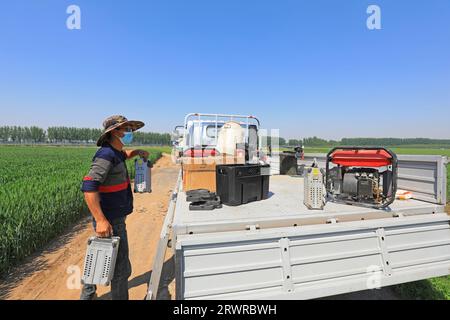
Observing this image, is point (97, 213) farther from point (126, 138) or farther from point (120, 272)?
point (126, 138)

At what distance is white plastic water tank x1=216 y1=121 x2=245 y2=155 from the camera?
481 cm

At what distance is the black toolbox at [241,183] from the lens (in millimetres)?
2975

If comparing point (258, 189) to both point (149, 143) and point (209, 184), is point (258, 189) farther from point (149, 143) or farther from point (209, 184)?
point (149, 143)

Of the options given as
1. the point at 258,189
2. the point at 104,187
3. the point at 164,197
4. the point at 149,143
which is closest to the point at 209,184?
the point at 258,189

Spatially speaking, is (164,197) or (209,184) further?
(164,197)

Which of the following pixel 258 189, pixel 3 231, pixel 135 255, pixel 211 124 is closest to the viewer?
pixel 258 189

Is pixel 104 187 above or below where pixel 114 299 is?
above

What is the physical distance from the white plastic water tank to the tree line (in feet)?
420

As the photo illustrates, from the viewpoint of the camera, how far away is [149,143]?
13562 cm

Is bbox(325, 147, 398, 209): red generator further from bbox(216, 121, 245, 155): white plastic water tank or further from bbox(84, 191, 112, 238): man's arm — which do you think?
bbox(84, 191, 112, 238): man's arm

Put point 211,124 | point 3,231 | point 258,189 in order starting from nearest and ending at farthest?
point 258,189 → point 3,231 → point 211,124

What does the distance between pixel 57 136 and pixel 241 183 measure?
15875cm

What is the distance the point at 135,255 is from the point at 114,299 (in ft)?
7.04
